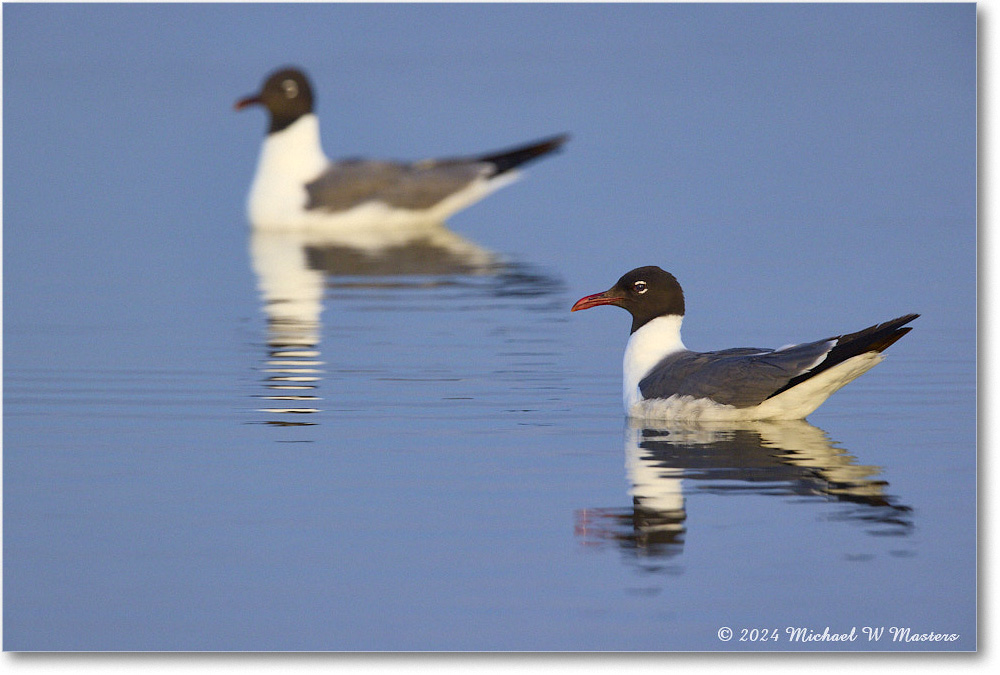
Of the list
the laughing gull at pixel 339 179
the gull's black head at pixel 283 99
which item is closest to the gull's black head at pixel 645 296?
the laughing gull at pixel 339 179

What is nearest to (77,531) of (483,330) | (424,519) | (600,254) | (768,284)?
(424,519)

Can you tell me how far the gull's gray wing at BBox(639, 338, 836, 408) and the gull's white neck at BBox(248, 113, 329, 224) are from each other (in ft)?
26.4

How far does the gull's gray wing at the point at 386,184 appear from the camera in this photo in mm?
15797

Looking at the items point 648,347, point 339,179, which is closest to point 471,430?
point 648,347

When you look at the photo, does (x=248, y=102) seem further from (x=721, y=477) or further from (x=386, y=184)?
(x=721, y=477)

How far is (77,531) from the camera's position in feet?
22.3

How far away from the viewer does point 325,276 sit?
42.9 ft

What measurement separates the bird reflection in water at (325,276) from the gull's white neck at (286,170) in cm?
25

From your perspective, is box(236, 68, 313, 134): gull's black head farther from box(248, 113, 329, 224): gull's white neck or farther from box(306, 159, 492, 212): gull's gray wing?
box(306, 159, 492, 212): gull's gray wing

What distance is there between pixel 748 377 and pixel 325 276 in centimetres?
565

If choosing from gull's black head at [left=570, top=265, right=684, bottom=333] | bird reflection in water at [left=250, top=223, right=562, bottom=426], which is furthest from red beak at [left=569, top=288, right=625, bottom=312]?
bird reflection in water at [left=250, top=223, right=562, bottom=426]

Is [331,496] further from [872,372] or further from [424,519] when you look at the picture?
[872,372]

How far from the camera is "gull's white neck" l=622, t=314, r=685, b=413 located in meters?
8.55

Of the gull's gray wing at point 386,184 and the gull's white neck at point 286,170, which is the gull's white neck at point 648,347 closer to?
the gull's gray wing at point 386,184
